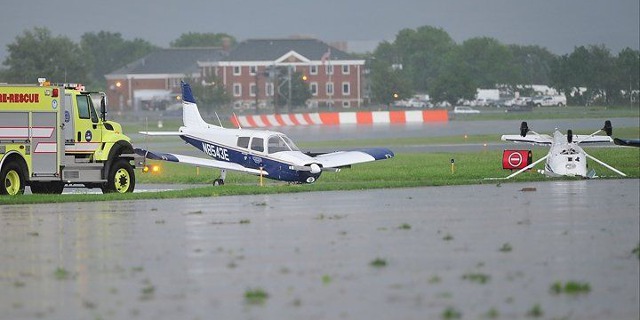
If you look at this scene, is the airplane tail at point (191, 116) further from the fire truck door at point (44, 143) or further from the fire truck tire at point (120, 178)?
the fire truck door at point (44, 143)

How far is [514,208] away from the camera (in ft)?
85.5

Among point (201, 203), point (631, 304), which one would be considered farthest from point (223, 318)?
point (201, 203)

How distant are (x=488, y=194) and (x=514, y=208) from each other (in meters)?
4.17

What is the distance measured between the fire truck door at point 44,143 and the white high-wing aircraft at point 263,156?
2638 millimetres

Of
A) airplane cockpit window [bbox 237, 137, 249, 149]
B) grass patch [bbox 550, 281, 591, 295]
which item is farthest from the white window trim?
grass patch [bbox 550, 281, 591, 295]

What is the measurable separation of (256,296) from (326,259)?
3272 millimetres

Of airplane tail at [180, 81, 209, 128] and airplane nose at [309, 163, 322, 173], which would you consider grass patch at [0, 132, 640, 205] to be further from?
airplane tail at [180, 81, 209, 128]

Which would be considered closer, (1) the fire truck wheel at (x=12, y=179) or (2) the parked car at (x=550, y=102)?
(1) the fire truck wheel at (x=12, y=179)

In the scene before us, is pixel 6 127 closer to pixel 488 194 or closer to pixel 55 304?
pixel 488 194

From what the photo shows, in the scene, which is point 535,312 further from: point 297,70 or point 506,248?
point 297,70

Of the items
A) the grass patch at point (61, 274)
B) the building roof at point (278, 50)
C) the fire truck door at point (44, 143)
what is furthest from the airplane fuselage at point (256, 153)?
the building roof at point (278, 50)

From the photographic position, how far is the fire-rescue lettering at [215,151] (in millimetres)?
39906

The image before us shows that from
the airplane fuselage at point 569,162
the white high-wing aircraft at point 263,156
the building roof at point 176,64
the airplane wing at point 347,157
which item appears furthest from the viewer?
the building roof at point 176,64

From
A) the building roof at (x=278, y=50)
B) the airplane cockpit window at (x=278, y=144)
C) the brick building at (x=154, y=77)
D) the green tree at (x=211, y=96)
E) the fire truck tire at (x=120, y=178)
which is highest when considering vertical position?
the building roof at (x=278, y=50)
